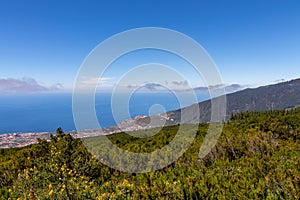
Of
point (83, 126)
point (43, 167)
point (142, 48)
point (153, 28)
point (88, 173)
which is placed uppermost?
point (153, 28)

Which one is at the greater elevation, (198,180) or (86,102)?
(86,102)

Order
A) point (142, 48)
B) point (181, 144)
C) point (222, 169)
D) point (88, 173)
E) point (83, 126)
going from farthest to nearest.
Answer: point (181, 144)
point (88, 173)
point (142, 48)
point (83, 126)
point (222, 169)

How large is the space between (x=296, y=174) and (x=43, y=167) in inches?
273

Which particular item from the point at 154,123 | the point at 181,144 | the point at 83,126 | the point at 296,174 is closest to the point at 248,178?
the point at 296,174

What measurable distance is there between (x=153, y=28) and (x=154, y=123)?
10175 millimetres

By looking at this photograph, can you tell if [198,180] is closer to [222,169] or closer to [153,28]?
[222,169]

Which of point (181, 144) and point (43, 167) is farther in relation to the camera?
point (181, 144)

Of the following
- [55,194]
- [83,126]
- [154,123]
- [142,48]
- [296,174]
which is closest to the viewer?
[55,194]

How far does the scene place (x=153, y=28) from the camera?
891cm

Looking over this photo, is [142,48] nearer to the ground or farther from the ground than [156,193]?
farther from the ground

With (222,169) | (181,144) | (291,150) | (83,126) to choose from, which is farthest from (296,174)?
(181,144)

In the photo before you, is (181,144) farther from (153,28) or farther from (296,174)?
(296,174)

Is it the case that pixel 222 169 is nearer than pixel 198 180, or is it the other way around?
pixel 198 180

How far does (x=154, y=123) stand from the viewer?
1817 centimetres
